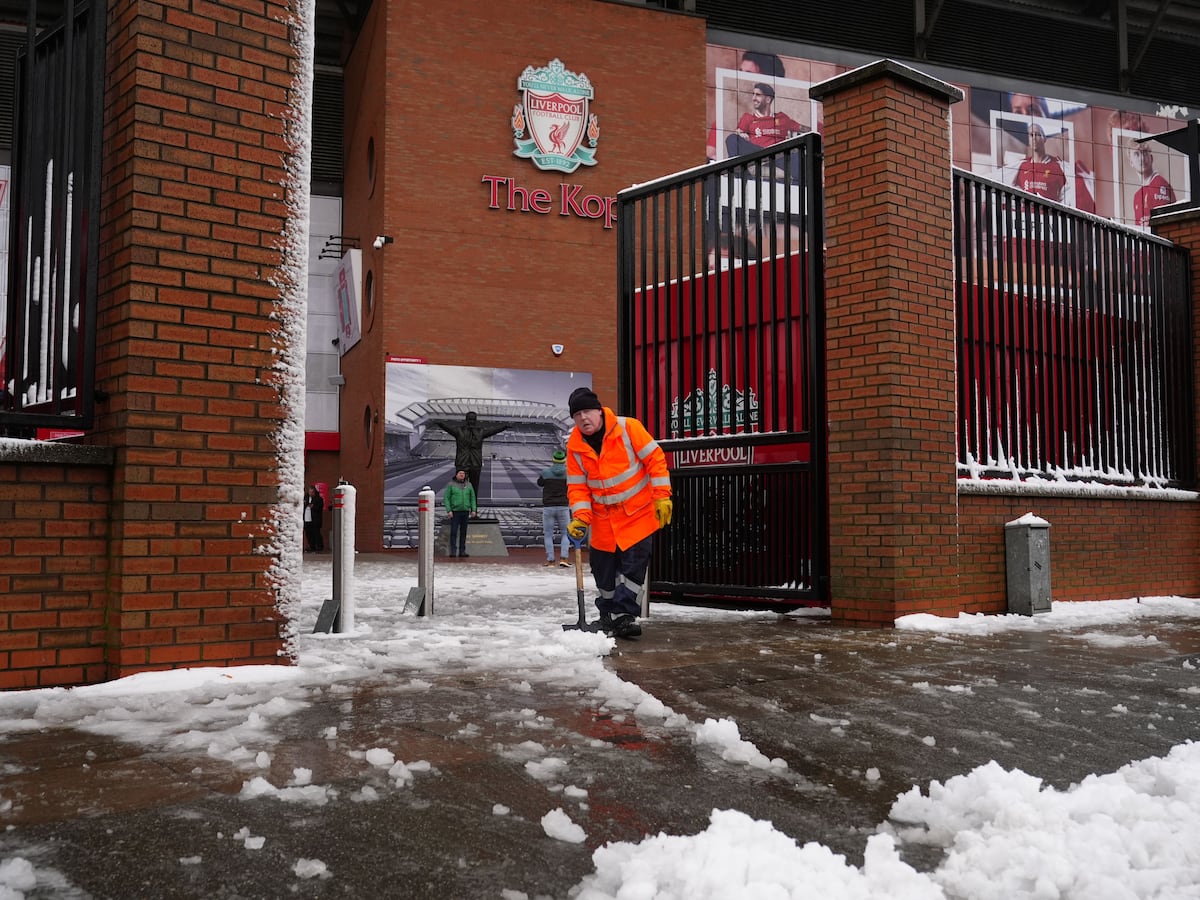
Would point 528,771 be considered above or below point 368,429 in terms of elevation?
below

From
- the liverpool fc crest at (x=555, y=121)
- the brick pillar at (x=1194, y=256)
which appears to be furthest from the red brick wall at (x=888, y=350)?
the liverpool fc crest at (x=555, y=121)

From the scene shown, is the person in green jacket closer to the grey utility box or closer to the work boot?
the grey utility box

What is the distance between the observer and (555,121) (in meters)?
22.0

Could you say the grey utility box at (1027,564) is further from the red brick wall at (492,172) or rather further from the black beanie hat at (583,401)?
the red brick wall at (492,172)

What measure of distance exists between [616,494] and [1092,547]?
4.89m

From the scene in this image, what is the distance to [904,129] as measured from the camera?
277 inches

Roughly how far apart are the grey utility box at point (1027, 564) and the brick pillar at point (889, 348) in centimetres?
74

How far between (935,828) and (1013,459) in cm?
616

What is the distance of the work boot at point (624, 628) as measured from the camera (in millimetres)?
6168

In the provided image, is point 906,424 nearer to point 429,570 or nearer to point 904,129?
point 904,129

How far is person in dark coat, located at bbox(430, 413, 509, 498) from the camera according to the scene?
20.9 metres

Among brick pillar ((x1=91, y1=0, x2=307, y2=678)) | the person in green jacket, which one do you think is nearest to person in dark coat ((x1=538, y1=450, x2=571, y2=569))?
the person in green jacket

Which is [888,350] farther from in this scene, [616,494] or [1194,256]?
[1194,256]

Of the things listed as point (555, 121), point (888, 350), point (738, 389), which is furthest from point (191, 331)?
point (555, 121)
